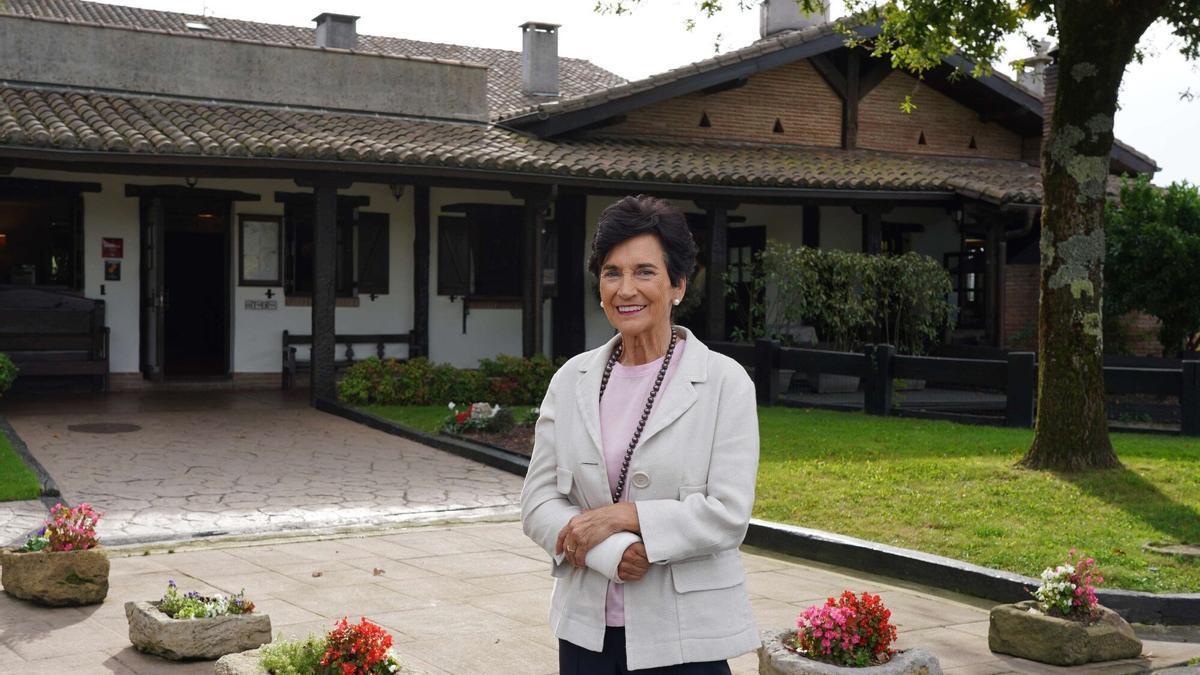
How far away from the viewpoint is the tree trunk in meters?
10.2

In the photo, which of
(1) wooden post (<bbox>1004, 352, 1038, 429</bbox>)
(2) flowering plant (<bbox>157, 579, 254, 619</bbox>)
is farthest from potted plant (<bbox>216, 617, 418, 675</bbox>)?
(1) wooden post (<bbox>1004, 352, 1038, 429</bbox>)

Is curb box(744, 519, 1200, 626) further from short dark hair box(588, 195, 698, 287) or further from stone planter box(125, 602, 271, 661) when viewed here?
short dark hair box(588, 195, 698, 287)

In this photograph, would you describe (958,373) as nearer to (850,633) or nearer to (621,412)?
(850,633)

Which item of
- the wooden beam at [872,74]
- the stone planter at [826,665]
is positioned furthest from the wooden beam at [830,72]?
the stone planter at [826,665]

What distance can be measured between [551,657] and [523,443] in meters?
7.00

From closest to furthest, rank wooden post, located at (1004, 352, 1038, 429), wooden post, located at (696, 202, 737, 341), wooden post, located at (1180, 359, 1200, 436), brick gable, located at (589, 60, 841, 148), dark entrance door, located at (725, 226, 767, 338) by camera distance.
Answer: wooden post, located at (1180, 359, 1200, 436), wooden post, located at (1004, 352, 1038, 429), wooden post, located at (696, 202, 737, 341), brick gable, located at (589, 60, 841, 148), dark entrance door, located at (725, 226, 767, 338)

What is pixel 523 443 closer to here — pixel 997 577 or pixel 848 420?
pixel 848 420

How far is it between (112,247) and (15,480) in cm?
780

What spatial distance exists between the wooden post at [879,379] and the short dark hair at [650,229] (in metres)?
12.1

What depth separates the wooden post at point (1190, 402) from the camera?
1291 cm

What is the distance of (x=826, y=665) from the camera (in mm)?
4832

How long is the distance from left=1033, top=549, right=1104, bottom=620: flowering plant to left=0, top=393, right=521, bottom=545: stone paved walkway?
4.64 m

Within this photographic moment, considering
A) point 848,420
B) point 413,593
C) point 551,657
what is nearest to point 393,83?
point 848,420

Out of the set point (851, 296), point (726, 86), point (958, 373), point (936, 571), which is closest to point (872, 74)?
point (726, 86)
